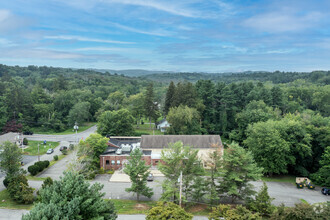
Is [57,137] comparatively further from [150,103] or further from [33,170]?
[150,103]

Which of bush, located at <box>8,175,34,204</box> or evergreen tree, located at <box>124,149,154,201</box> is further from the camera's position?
evergreen tree, located at <box>124,149,154,201</box>

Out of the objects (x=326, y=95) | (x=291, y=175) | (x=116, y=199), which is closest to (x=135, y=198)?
(x=116, y=199)

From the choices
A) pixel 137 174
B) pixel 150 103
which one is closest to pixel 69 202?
pixel 137 174

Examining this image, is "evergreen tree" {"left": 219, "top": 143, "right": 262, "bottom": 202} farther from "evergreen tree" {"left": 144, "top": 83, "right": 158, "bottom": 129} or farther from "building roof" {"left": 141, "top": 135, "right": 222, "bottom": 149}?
"evergreen tree" {"left": 144, "top": 83, "right": 158, "bottom": 129}

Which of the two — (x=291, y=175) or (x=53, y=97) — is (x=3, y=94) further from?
(x=291, y=175)

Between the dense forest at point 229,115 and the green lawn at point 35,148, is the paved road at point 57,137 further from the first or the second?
the dense forest at point 229,115

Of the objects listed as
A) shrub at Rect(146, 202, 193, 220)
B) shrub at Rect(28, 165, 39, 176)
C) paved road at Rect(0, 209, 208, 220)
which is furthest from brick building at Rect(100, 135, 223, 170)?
shrub at Rect(146, 202, 193, 220)

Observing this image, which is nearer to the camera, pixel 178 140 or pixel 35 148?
pixel 178 140

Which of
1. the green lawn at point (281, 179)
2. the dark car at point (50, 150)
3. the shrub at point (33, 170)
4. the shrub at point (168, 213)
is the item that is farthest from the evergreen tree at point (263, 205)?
the dark car at point (50, 150)
